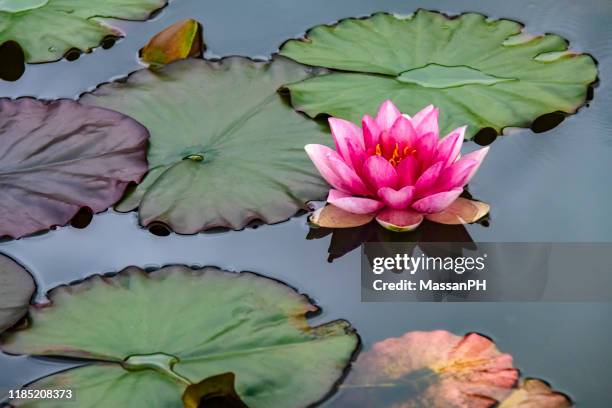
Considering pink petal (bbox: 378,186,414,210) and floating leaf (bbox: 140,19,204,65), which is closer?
pink petal (bbox: 378,186,414,210)

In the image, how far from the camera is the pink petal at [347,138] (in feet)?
6.15

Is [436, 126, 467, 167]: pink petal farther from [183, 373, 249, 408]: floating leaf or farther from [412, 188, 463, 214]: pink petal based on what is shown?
[183, 373, 249, 408]: floating leaf

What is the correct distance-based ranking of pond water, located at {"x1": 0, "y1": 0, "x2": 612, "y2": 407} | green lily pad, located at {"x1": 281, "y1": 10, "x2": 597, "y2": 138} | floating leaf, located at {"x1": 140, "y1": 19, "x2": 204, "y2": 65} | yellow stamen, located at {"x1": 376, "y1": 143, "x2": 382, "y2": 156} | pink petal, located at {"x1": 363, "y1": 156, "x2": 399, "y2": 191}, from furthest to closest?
1. floating leaf, located at {"x1": 140, "y1": 19, "x2": 204, "y2": 65}
2. green lily pad, located at {"x1": 281, "y1": 10, "x2": 597, "y2": 138}
3. yellow stamen, located at {"x1": 376, "y1": 143, "x2": 382, "y2": 156}
4. pink petal, located at {"x1": 363, "y1": 156, "x2": 399, "y2": 191}
5. pond water, located at {"x1": 0, "y1": 0, "x2": 612, "y2": 407}

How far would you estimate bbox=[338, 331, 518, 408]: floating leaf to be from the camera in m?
1.49

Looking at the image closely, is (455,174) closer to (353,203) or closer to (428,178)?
(428,178)

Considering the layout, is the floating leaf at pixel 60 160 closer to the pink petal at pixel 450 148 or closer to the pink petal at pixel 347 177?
the pink petal at pixel 347 177

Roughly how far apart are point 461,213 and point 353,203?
24cm

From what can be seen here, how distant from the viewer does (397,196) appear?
72.0 inches

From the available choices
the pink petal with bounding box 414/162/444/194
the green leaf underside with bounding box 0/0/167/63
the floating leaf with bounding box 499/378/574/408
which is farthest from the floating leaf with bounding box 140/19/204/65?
the floating leaf with bounding box 499/378/574/408

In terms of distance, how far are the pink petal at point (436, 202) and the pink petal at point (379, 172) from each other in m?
0.07

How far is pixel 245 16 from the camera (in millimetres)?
2592

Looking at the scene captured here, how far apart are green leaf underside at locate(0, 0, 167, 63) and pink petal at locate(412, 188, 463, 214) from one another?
113cm

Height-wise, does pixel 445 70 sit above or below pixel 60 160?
above

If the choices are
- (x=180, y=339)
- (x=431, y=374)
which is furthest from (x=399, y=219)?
(x=180, y=339)
